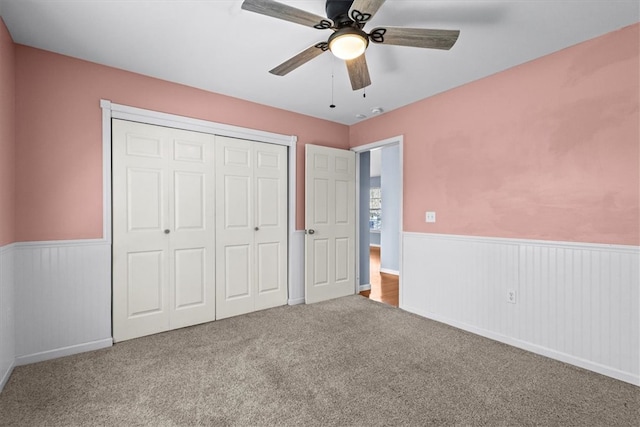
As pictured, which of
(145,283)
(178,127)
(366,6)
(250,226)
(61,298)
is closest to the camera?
(366,6)

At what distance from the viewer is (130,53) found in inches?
101

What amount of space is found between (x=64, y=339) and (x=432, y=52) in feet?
12.7

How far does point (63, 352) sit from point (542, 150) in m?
4.35

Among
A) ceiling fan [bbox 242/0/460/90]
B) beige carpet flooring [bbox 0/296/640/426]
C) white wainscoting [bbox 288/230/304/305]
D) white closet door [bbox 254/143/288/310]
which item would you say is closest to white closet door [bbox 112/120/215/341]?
beige carpet flooring [bbox 0/296/640/426]

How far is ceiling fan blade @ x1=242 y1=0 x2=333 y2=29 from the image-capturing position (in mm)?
1586

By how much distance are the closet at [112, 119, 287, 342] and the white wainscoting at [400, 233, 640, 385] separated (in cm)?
191

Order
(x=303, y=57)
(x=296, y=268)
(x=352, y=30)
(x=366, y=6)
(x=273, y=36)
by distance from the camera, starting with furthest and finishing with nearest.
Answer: (x=296, y=268) → (x=273, y=36) → (x=303, y=57) → (x=352, y=30) → (x=366, y=6)

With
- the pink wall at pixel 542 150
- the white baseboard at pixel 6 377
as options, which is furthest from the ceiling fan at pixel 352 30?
the white baseboard at pixel 6 377

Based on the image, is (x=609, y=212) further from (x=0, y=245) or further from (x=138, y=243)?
(x=0, y=245)

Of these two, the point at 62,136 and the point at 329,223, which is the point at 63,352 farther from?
the point at 329,223

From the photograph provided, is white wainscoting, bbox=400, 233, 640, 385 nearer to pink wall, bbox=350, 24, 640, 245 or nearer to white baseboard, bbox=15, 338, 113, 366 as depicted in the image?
pink wall, bbox=350, 24, 640, 245

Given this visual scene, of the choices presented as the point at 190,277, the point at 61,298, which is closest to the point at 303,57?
the point at 190,277

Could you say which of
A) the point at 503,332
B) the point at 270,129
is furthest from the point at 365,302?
the point at 270,129

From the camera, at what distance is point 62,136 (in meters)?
2.57
